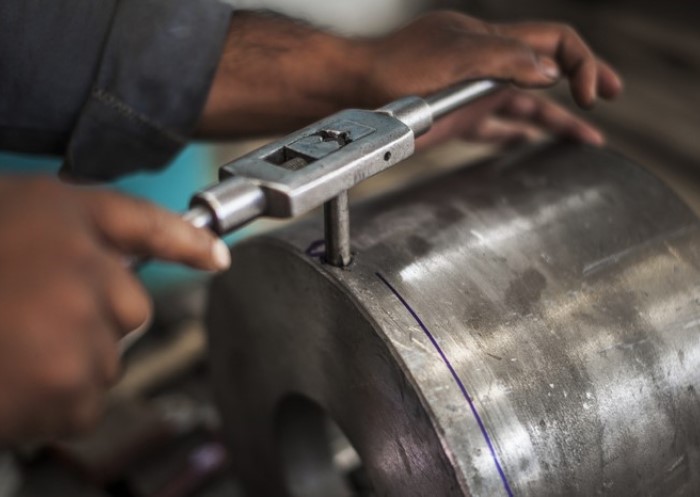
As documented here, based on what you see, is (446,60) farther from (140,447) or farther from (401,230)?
(140,447)

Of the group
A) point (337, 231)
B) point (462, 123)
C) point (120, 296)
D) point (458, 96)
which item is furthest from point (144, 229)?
point (462, 123)

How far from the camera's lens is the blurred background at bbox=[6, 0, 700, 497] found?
3.30 ft

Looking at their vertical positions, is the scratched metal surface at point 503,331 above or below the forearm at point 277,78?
below

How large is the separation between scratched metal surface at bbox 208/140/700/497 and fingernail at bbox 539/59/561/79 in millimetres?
83

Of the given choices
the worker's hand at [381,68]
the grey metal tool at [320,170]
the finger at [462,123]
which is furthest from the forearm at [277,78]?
the grey metal tool at [320,170]

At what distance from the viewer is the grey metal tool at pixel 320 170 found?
1.53 feet

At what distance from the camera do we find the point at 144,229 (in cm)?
41

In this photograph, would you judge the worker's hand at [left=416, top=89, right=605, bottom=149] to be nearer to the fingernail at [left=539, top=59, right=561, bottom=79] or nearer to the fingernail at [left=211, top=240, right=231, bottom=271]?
the fingernail at [left=539, top=59, right=561, bottom=79]

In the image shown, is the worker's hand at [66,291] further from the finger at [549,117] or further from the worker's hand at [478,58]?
the finger at [549,117]

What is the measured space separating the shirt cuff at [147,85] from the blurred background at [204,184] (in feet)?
0.66

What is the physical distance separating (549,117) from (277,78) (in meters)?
0.29

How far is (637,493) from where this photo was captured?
561 millimetres

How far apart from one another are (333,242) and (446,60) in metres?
0.23

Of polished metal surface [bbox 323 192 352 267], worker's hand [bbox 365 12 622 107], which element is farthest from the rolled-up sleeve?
polished metal surface [bbox 323 192 352 267]
